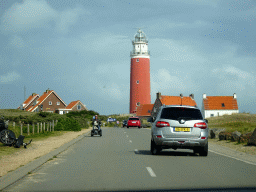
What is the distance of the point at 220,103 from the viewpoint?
103312 mm

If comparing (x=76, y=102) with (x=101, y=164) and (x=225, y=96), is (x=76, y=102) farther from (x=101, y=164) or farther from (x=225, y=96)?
(x=101, y=164)

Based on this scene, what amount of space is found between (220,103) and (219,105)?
2.52 ft

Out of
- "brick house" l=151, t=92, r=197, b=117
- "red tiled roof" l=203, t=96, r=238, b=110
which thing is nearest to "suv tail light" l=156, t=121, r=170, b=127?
"brick house" l=151, t=92, r=197, b=117

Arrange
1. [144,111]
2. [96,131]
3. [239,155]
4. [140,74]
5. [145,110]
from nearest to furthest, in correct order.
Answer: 1. [239,155]
2. [96,131]
3. [140,74]
4. [144,111]
5. [145,110]

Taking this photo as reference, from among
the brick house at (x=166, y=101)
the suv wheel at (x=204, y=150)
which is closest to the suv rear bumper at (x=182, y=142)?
the suv wheel at (x=204, y=150)

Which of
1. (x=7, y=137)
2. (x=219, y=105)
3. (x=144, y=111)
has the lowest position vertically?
(x=7, y=137)

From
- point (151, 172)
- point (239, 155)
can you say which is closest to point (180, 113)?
point (239, 155)

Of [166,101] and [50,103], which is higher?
[166,101]

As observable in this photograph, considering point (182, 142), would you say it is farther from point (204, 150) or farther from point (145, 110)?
point (145, 110)

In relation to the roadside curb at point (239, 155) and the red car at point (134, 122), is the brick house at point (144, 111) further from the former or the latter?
the roadside curb at point (239, 155)

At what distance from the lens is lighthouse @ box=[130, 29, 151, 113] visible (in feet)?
279

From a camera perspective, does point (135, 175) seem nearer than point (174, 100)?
Yes

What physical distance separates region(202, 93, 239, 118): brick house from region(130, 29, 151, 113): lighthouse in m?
21.2

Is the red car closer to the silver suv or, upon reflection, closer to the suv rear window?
the suv rear window
